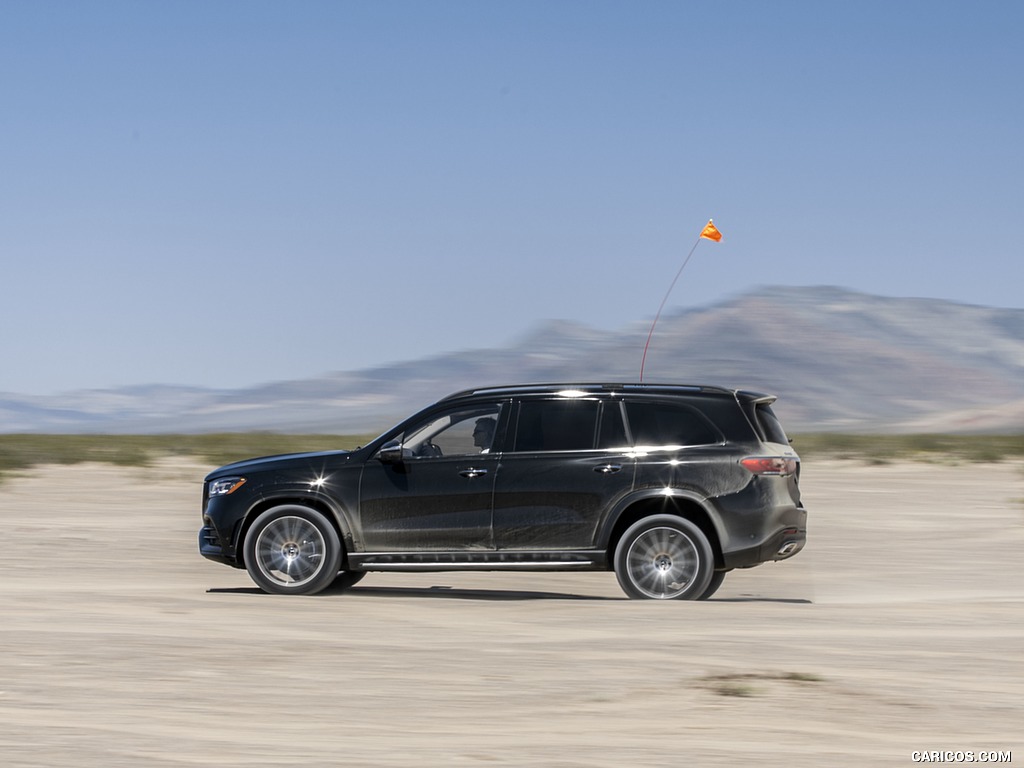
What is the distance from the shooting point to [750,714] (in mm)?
7520

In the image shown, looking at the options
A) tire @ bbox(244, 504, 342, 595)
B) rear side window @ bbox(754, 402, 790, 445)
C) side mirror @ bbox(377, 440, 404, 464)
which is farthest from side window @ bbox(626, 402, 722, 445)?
tire @ bbox(244, 504, 342, 595)

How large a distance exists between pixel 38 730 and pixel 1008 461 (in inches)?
1417

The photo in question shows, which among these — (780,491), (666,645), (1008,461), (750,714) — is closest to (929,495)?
(1008,461)

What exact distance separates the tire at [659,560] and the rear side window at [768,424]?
1.07m

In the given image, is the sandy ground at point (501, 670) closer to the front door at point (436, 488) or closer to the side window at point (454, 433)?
the front door at point (436, 488)

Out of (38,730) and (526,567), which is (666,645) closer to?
(526,567)

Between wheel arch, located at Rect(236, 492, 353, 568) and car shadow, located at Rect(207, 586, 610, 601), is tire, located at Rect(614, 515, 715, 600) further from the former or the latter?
wheel arch, located at Rect(236, 492, 353, 568)

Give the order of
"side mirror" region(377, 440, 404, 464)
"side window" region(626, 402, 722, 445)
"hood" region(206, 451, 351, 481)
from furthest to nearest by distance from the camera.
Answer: "hood" region(206, 451, 351, 481) → "side mirror" region(377, 440, 404, 464) → "side window" region(626, 402, 722, 445)

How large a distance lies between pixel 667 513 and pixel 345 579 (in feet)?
9.81

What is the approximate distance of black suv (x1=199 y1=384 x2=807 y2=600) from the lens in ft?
38.9

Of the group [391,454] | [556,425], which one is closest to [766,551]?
[556,425]

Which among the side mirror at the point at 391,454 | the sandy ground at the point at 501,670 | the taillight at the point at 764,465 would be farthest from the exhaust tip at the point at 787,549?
the side mirror at the point at 391,454

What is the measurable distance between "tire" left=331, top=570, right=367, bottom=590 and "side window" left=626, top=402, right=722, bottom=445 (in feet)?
9.02

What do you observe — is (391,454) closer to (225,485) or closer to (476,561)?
(476,561)
